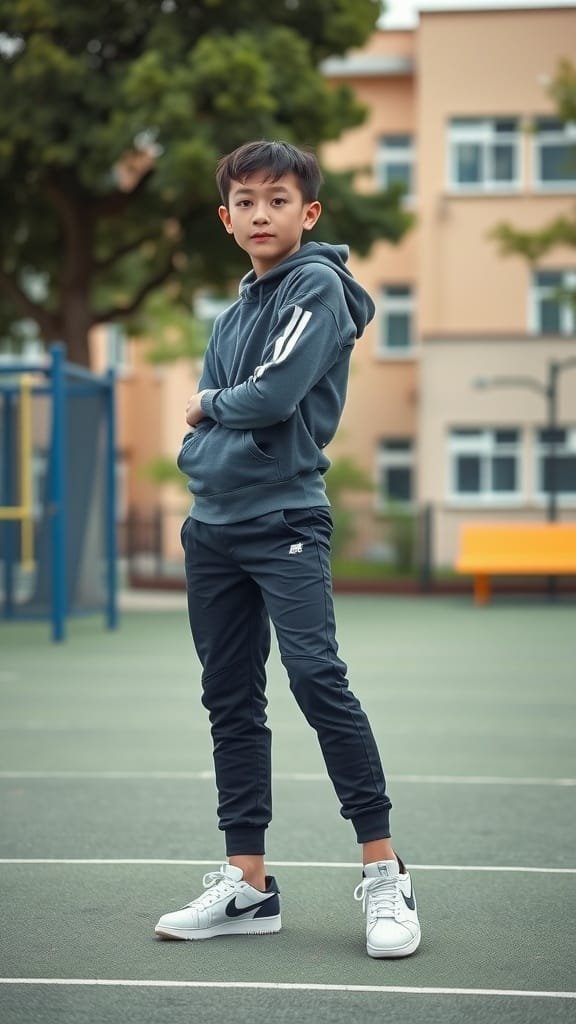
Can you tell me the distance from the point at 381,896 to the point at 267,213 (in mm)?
1594

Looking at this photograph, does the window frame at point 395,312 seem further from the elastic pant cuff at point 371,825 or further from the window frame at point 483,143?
the elastic pant cuff at point 371,825

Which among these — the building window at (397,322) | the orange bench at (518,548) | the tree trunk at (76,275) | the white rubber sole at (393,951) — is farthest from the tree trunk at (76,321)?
the building window at (397,322)

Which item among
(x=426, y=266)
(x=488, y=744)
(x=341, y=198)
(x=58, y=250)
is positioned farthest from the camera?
(x=426, y=266)

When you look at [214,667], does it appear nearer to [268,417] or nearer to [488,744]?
[268,417]

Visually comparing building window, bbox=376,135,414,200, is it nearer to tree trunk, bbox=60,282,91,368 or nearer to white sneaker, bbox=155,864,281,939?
tree trunk, bbox=60,282,91,368

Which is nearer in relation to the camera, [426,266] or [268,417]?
[268,417]

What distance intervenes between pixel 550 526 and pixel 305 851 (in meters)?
16.4

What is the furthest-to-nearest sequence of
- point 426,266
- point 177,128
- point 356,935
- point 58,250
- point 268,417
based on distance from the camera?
point 426,266
point 58,250
point 177,128
point 356,935
point 268,417

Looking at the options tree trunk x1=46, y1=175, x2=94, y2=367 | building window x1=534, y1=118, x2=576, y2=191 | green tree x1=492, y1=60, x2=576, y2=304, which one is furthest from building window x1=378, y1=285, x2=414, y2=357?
tree trunk x1=46, y1=175, x2=94, y2=367

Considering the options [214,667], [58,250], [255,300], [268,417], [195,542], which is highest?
[58,250]

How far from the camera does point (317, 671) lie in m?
3.60

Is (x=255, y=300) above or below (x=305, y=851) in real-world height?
above

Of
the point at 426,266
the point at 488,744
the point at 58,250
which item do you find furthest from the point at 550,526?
the point at 488,744

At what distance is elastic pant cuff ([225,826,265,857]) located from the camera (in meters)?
3.83
